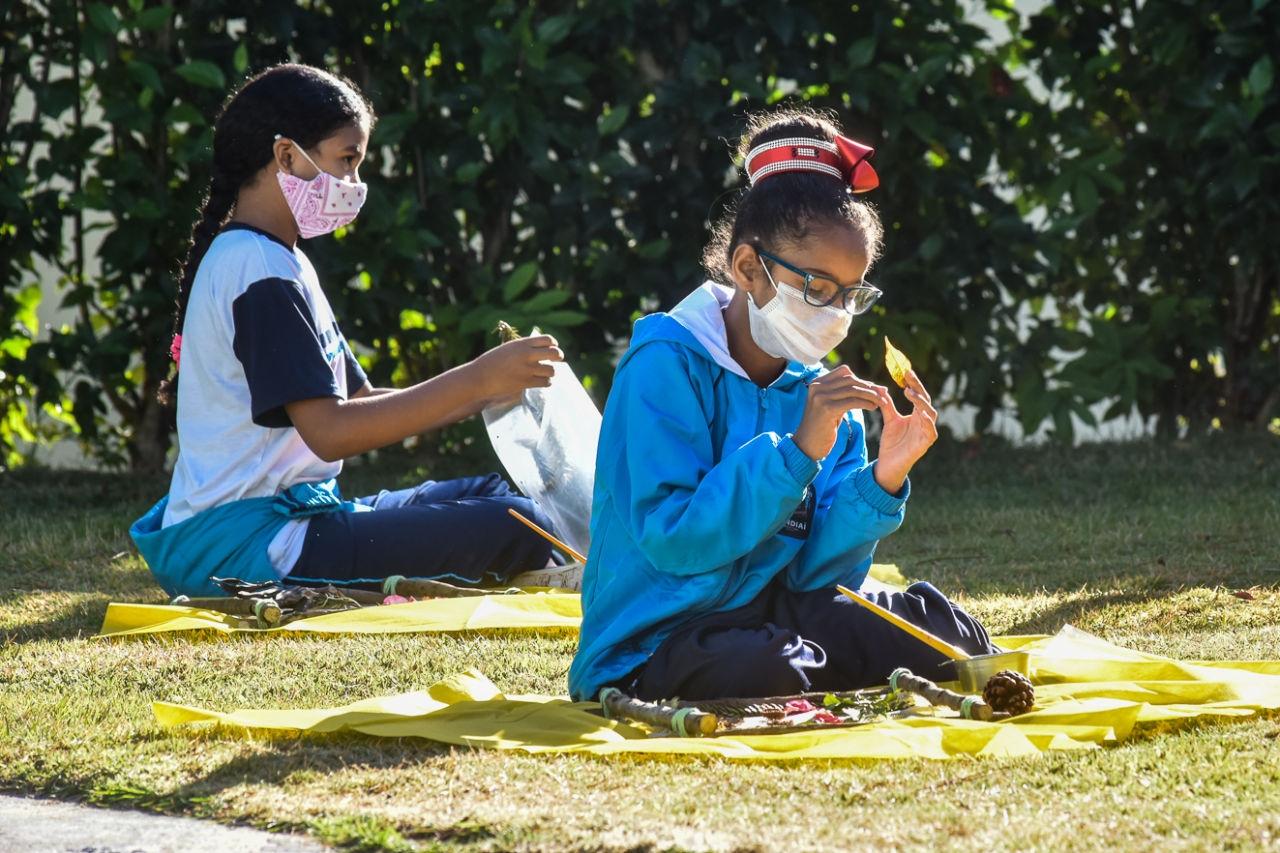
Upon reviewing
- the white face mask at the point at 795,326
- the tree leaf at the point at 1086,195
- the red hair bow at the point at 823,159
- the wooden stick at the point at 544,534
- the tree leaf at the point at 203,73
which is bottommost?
the wooden stick at the point at 544,534

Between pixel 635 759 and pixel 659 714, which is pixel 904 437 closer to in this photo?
pixel 659 714

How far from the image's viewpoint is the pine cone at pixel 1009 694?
2924 millimetres

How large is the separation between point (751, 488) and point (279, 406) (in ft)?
5.01

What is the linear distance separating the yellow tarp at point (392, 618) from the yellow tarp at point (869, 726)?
2.19 ft

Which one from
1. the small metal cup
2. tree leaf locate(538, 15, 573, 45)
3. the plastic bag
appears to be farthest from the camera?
tree leaf locate(538, 15, 573, 45)

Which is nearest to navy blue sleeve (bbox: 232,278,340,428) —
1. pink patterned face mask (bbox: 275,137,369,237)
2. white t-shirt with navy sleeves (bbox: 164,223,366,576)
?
white t-shirt with navy sleeves (bbox: 164,223,366,576)

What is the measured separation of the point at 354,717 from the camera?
9.44ft

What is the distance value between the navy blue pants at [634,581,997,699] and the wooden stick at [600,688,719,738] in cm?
8

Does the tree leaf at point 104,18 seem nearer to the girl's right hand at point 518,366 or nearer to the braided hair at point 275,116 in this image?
the braided hair at point 275,116

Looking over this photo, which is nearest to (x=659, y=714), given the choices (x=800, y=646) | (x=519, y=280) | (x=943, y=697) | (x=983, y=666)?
(x=800, y=646)

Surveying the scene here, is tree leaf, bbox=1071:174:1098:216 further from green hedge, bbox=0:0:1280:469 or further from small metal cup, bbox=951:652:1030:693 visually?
small metal cup, bbox=951:652:1030:693

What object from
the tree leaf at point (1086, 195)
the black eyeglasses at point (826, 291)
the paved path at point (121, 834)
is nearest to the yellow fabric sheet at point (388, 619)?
the black eyeglasses at point (826, 291)

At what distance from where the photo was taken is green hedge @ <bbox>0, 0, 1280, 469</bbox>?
20.1 feet

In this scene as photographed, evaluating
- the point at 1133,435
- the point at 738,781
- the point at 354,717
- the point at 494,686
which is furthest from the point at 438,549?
the point at 1133,435
